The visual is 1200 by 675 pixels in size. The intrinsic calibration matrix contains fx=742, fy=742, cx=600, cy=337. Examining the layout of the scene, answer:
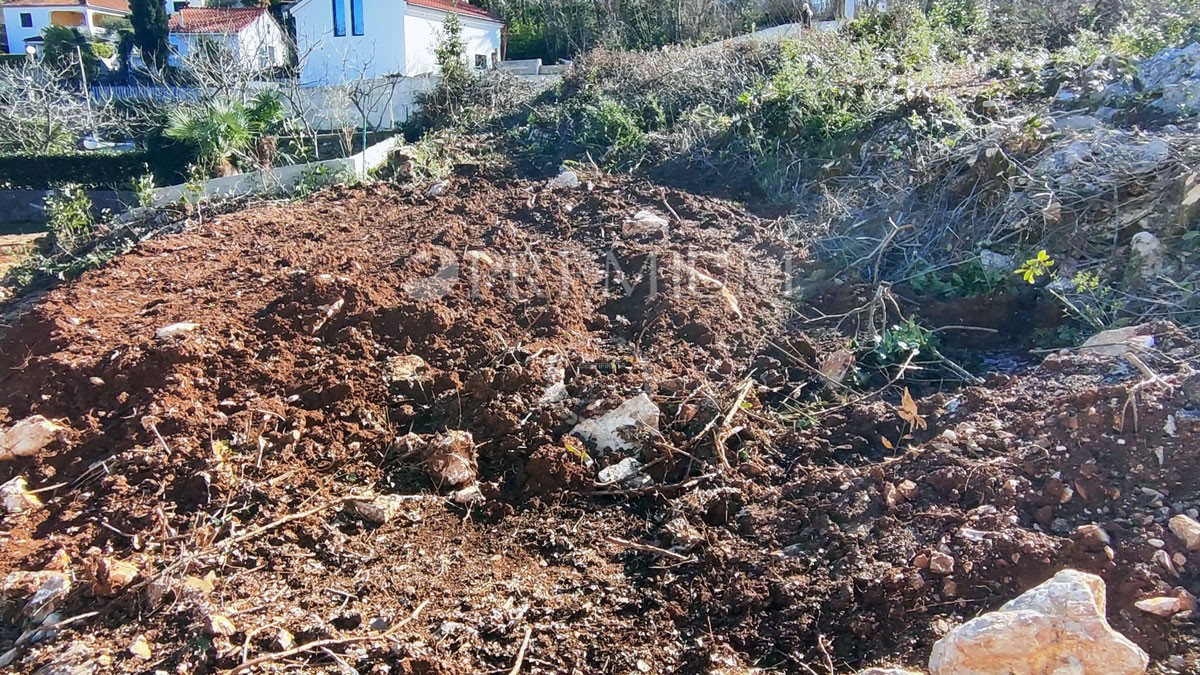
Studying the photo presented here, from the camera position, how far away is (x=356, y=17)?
22234mm

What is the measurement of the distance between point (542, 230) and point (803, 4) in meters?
8.43

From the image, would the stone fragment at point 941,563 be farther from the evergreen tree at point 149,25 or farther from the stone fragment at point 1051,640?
the evergreen tree at point 149,25

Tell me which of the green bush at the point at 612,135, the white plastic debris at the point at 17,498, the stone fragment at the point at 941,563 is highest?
the green bush at the point at 612,135

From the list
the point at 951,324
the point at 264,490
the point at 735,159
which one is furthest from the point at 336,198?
the point at 951,324

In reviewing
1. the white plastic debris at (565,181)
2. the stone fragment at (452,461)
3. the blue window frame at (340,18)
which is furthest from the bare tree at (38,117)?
the stone fragment at (452,461)

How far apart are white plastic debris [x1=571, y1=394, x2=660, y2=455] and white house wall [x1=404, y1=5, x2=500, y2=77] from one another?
64.8 feet

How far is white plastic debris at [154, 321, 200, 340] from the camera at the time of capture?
4.46 meters

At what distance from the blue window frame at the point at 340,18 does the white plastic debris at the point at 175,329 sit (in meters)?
20.7

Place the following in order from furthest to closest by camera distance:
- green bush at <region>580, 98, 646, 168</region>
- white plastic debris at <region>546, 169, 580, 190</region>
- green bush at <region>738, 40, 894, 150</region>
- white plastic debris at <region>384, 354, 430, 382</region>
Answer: green bush at <region>580, 98, 646, 168</region> < white plastic debris at <region>546, 169, 580, 190</region> < green bush at <region>738, 40, 894, 150</region> < white plastic debris at <region>384, 354, 430, 382</region>

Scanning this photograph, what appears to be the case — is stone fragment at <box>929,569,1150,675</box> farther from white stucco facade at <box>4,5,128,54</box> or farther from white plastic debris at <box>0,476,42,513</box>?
white stucco facade at <box>4,5,128,54</box>

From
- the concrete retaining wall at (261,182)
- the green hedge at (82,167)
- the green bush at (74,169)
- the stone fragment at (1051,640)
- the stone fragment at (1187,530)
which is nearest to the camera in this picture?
the stone fragment at (1051,640)

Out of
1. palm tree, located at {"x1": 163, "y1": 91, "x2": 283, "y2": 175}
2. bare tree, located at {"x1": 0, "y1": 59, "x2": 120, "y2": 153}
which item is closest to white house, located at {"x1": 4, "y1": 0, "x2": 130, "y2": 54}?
bare tree, located at {"x1": 0, "y1": 59, "x2": 120, "y2": 153}

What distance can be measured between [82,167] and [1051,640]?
13991 mm

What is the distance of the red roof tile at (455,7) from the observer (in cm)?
2192
